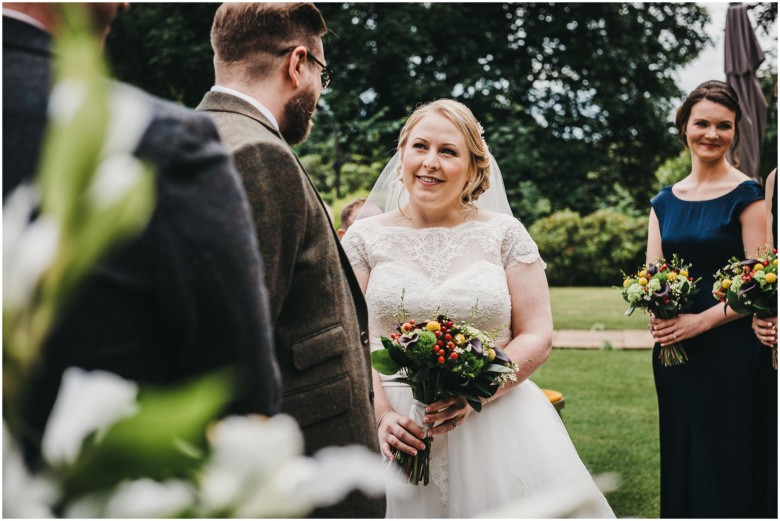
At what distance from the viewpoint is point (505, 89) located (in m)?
16.3

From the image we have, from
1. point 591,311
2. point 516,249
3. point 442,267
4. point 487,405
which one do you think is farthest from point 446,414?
point 591,311

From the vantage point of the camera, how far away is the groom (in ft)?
6.07

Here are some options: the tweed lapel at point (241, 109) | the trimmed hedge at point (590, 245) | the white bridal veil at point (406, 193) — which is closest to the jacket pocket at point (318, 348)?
the tweed lapel at point (241, 109)

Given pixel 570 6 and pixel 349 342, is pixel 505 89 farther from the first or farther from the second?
pixel 349 342

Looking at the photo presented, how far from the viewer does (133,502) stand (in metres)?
0.51

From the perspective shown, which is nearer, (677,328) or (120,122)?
(120,122)

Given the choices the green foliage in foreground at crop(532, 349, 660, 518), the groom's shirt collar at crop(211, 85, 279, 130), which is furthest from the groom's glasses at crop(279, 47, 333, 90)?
the green foliage in foreground at crop(532, 349, 660, 518)

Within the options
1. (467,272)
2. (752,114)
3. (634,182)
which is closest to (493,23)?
(634,182)

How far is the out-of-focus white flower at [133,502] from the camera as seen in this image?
52cm

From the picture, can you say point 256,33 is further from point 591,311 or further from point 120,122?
point 591,311

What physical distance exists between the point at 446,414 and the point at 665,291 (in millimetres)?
1742

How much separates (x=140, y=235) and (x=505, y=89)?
16.1 m

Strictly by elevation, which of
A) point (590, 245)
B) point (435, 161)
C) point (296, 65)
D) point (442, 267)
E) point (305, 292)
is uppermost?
point (296, 65)

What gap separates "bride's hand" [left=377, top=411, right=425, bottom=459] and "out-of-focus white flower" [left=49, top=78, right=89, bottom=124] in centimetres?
257
